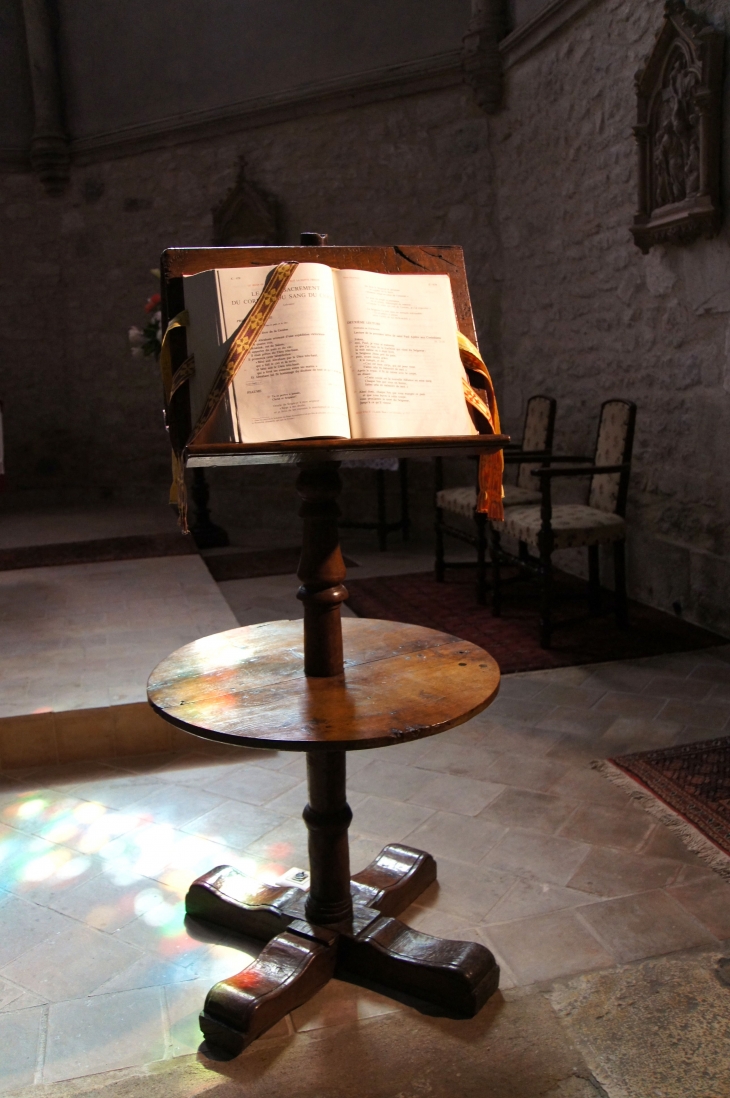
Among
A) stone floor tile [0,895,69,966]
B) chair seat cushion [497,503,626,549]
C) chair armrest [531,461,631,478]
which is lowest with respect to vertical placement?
stone floor tile [0,895,69,966]

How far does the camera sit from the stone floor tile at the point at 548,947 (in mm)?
1837

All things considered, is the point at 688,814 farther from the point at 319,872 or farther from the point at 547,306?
the point at 547,306

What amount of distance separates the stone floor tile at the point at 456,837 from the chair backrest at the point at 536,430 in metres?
2.85

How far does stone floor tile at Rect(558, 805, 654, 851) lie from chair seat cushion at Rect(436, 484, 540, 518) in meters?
2.32

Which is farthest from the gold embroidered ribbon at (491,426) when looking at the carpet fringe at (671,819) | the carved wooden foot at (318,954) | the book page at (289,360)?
the carpet fringe at (671,819)

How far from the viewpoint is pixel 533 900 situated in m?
2.09

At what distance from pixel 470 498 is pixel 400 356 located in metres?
3.41

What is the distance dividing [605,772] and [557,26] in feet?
14.0

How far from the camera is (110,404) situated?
8188 mm

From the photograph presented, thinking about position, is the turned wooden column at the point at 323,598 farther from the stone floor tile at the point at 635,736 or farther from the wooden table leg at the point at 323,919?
the stone floor tile at the point at 635,736

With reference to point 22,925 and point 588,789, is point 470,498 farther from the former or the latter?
point 22,925

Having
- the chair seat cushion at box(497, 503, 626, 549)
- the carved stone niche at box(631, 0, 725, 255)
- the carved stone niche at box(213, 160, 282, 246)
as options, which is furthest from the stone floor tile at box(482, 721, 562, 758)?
the carved stone niche at box(213, 160, 282, 246)

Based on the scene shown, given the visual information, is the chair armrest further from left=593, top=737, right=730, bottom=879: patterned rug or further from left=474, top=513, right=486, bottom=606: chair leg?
left=593, top=737, right=730, bottom=879: patterned rug

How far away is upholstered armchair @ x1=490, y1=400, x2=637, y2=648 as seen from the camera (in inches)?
155
